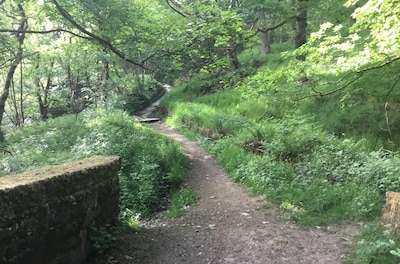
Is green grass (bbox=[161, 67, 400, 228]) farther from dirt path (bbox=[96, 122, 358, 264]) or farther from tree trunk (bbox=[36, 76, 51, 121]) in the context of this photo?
tree trunk (bbox=[36, 76, 51, 121])

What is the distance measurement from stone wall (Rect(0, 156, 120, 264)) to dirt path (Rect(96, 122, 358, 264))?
70 cm

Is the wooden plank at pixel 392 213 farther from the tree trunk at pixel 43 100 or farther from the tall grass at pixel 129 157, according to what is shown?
the tree trunk at pixel 43 100

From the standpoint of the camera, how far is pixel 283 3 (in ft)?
41.2

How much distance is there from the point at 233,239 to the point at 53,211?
9.53 ft

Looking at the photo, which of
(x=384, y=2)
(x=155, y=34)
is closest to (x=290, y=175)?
(x=384, y=2)

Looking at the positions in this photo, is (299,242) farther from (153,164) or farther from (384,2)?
(153,164)

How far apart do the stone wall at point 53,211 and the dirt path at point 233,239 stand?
0.70 meters

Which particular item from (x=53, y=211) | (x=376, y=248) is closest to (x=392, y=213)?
(x=376, y=248)

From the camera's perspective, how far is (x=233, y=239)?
17.6 feet

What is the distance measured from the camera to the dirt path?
4.73 metres

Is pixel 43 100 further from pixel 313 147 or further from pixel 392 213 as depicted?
pixel 392 213

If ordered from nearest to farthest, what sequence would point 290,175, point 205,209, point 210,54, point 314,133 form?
point 205,209 → point 290,175 → point 314,133 → point 210,54

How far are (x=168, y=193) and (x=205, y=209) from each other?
5.32 ft

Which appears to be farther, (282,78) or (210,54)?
(210,54)
